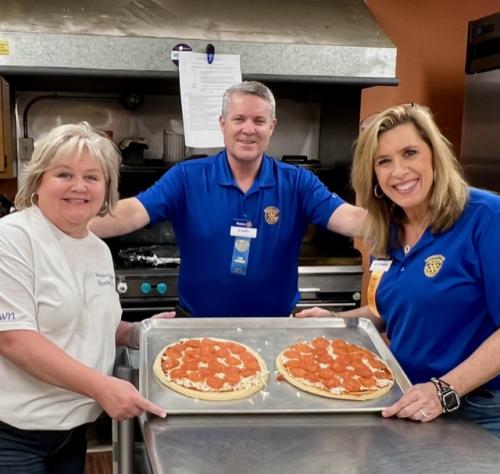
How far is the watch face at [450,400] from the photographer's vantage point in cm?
137

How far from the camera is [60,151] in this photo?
138cm

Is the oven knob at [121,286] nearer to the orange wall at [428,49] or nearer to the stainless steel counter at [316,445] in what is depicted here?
the stainless steel counter at [316,445]

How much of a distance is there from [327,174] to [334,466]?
2470 mm

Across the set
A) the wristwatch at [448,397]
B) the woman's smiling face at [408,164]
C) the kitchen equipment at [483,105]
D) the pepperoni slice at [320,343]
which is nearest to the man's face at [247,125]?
the woman's smiling face at [408,164]

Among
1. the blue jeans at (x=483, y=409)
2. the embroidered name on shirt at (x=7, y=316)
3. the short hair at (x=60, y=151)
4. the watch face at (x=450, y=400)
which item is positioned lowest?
the blue jeans at (x=483, y=409)

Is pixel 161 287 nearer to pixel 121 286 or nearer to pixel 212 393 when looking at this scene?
pixel 121 286

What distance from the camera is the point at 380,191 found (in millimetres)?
1740

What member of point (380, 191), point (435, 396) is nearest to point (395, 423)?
point (435, 396)

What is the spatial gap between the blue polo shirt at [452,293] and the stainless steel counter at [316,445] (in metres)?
0.20

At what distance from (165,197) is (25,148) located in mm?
1531

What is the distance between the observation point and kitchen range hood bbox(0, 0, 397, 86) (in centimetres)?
271

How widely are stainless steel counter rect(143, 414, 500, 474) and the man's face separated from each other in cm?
106

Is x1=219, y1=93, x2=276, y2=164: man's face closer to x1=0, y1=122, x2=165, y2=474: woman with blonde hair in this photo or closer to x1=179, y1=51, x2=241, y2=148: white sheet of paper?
x1=179, y1=51, x2=241, y2=148: white sheet of paper

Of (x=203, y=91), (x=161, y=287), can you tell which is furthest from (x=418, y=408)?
(x=203, y=91)
